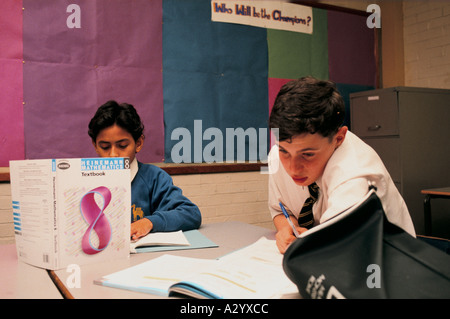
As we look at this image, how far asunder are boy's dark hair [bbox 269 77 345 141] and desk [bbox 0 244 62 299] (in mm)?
663

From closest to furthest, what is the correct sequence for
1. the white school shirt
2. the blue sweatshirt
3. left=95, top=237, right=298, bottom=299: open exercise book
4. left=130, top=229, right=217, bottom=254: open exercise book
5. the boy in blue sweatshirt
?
1. left=95, top=237, right=298, bottom=299: open exercise book
2. the white school shirt
3. left=130, top=229, right=217, bottom=254: open exercise book
4. the blue sweatshirt
5. the boy in blue sweatshirt

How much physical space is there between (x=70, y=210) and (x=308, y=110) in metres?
0.67

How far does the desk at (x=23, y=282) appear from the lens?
0.78m

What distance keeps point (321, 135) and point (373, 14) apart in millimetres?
3332

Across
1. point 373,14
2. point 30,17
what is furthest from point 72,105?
point 373,14

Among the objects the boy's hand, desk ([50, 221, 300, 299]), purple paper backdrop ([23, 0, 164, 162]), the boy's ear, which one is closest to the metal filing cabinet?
purple paper backdrop ([23, 0, 164, 162])

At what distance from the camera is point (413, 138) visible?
307cm

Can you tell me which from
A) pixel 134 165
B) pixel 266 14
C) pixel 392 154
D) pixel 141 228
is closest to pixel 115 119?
pixel 134 165

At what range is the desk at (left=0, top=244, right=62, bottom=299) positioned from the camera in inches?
30.9

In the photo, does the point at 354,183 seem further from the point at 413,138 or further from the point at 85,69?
the point at 413,138

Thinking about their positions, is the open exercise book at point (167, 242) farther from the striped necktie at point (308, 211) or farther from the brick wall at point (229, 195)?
the brick wall at point (229, 195)

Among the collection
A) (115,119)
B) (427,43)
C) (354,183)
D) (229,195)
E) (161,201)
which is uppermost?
(427,43)

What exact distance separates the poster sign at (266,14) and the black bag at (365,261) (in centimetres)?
262

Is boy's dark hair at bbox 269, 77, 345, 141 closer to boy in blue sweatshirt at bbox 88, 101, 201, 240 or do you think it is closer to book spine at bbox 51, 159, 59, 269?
book spine at bbox 51, 159, 59, 269
